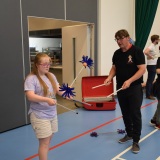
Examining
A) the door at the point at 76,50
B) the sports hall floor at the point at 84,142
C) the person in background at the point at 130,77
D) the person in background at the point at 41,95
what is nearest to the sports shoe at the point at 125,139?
the sports hall floor at the point at 84,142

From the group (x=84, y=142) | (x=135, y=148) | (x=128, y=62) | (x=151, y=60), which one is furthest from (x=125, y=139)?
(x=151, y=60)

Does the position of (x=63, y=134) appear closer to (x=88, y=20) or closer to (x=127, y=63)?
(x=127, y=63)

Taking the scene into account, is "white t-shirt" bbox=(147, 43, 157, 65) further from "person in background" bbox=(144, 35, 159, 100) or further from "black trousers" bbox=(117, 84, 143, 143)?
"black trousers" bbox=(117, 84, 143, 143)

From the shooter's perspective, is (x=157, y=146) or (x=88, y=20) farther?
(x=88, y=20)

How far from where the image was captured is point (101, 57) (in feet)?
17.4

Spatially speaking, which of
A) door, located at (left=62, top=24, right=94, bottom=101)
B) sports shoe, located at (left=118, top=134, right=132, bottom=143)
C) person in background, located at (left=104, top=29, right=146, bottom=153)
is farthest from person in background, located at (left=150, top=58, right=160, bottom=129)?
door, located at (left=62, top=24, right=94, bottom=101)

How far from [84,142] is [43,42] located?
5880 millimetres

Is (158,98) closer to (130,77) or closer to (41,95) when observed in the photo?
(130,77)

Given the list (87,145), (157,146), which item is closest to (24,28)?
(87,145)

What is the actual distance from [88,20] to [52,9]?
107 cm

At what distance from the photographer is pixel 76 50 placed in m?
5.29

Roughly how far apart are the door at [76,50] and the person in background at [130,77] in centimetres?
225

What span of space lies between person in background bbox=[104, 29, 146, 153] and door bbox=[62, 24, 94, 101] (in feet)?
7.38

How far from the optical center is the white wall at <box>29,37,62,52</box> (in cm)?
811
